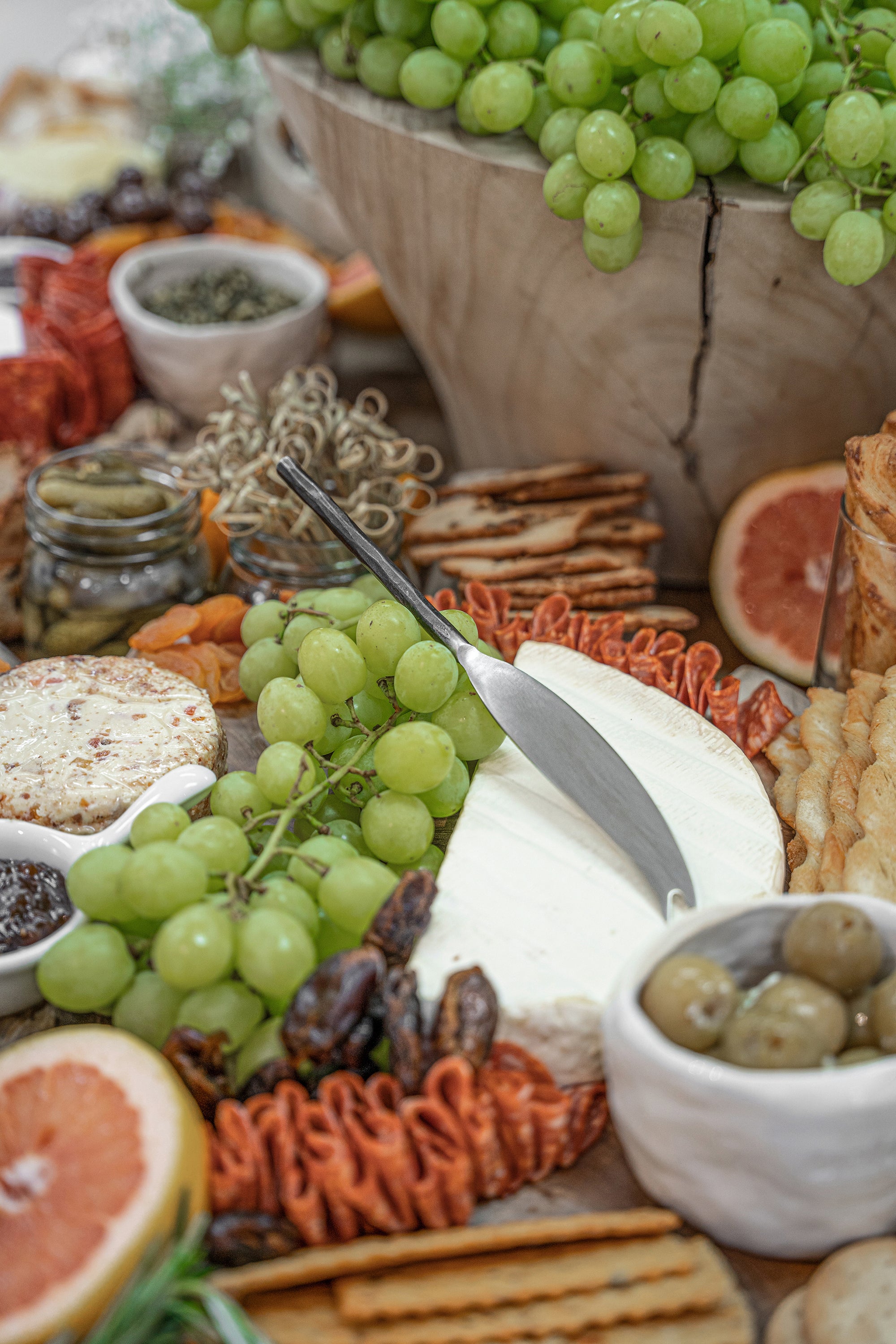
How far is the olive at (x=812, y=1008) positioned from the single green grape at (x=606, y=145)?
3.18ft

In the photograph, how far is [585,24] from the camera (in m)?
1.42

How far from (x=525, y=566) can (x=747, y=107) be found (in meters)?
0.63

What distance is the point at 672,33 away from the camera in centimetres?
124

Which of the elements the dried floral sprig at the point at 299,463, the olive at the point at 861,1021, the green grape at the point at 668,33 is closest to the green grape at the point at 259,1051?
the olive at the point at 861,1021

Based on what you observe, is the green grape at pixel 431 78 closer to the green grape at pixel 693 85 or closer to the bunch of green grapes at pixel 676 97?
the bunch of green grapes at pixel 676 97

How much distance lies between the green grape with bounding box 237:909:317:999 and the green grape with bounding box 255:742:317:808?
0.16 metres

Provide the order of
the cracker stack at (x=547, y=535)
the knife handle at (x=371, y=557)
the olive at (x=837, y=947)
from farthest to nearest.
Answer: the cracker stack at (x=547, y=535), the knife handle at (x=371, y=557), the olive at (x=837, y=947)

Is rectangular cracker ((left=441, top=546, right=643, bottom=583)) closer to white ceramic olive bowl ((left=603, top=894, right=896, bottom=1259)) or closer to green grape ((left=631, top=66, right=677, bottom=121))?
green grape ((left=631, top=66, right=677, bottom=121))

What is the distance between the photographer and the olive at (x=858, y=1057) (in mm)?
855

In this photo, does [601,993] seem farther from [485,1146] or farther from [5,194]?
[5,194]

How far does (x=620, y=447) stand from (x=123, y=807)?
3.16 ft

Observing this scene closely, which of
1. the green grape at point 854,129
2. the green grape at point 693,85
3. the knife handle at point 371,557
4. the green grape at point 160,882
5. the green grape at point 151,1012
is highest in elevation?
the green grape at point 693,85

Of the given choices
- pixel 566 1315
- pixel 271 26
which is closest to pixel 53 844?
pixel 566 1315

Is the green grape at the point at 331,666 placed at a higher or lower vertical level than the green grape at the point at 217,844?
higher
